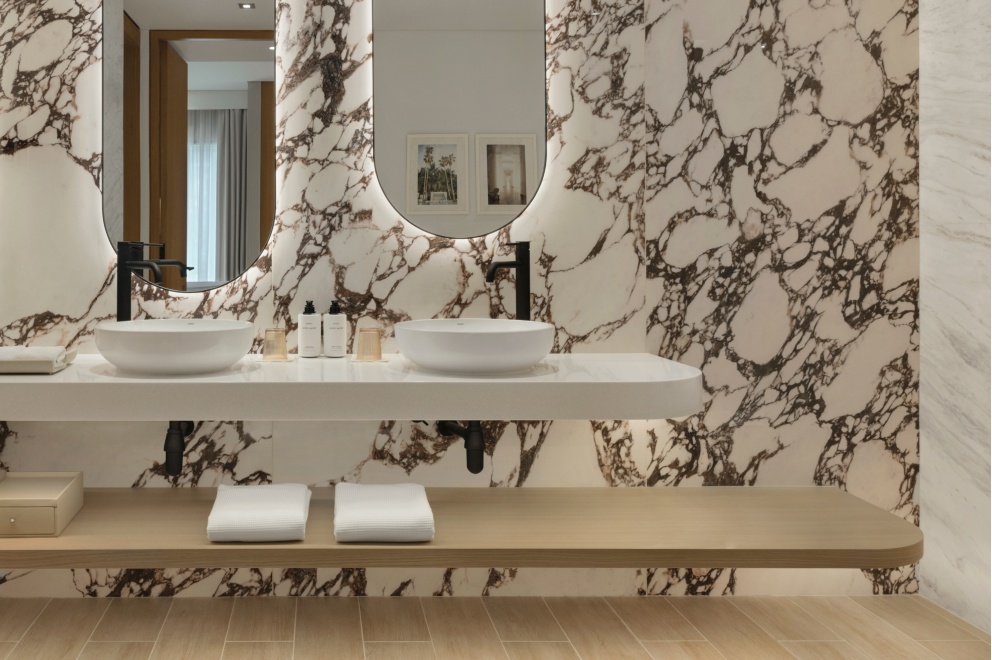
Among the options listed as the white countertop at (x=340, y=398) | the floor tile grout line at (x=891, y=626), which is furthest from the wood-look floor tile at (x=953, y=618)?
the white countertop at (x=340, y=398)

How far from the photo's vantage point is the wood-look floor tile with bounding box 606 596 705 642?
214 cm

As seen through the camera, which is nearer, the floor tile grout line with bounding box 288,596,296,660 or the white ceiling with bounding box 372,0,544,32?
the floor tile grout line with bounding box 288,596,296,660

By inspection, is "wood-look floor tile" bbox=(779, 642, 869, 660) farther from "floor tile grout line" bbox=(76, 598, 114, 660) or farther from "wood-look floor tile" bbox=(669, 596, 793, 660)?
"floor tile grout line" bbox=(76, 598, 114, 660)

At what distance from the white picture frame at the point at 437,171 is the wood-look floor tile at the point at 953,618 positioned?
2.05 m

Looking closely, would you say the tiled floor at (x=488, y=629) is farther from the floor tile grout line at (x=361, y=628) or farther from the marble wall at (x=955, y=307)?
the marble wall at (x=955, y=307)

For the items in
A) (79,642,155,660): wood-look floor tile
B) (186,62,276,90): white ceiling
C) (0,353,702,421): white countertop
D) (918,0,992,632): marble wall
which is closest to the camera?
(0,353,702,421): white countertop

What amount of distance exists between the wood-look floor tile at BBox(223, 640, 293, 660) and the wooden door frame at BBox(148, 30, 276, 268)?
4.23 feet

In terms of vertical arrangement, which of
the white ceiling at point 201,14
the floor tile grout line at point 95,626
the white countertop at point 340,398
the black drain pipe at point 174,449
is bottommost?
the floor tile grout line at point 95,626

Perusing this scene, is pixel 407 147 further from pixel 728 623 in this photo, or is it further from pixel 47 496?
pixel 728 623

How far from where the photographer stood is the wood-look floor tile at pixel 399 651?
6.53 ft

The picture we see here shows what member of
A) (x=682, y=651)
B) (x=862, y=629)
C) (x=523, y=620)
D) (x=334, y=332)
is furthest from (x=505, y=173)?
(x=862, y=629)

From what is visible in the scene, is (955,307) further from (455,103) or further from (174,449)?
(174,449)

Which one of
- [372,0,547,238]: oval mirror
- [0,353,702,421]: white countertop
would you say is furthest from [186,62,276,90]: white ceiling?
[0,353,702,421]: white countertop

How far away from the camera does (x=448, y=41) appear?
7.66 feet
